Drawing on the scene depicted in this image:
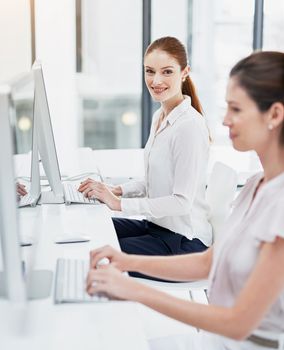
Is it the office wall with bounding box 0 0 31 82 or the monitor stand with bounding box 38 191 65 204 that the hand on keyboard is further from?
the office wall with bounding box 0 0 31 82

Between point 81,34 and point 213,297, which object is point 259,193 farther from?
point 81,34

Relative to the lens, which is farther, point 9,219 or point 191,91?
point 191,91

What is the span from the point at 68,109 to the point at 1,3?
0.90m

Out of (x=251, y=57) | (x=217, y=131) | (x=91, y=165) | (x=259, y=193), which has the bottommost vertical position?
(x=217, y=131)

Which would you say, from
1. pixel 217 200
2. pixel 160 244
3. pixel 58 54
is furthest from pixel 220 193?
pixel 58 54

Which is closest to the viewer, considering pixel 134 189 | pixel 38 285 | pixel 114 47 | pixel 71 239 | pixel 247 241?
pixel 247 241

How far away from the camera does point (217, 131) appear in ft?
21.2

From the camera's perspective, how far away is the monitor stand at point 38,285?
1372 mm

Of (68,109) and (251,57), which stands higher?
(251,57)

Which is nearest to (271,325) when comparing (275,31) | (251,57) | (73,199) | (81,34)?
(251,57)

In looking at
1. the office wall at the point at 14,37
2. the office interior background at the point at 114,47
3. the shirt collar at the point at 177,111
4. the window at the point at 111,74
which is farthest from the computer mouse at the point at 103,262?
the window at the point at 111,74

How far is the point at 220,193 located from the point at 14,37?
2.95 m

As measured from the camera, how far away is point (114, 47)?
18.7ft

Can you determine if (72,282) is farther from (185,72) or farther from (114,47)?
(114,47)
